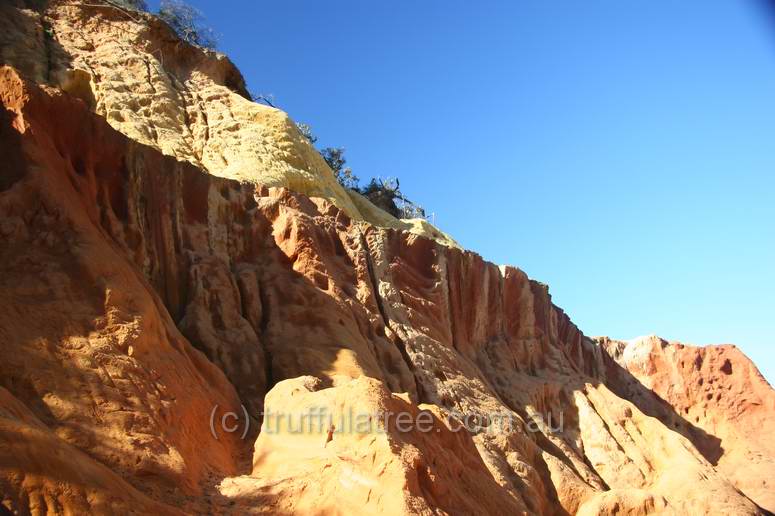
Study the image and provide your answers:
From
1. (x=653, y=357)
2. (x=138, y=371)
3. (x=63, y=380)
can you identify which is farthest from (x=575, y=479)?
(x=653, y=357)

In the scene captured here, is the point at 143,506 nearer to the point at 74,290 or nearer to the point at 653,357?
the point at 74,290

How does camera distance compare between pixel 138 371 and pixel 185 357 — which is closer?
pixel 138 371

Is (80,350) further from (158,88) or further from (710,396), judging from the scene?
(710,396)

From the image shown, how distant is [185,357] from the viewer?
34.7 feet

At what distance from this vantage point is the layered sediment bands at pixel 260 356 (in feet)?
26.3

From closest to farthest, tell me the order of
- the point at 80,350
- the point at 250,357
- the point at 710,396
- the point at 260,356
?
the point at 80,350, the point at 250,357, the point at 260,356, the point at 710,396

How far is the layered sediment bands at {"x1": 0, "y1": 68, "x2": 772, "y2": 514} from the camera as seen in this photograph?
8.01 meters

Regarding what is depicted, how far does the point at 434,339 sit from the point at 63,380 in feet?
35.8

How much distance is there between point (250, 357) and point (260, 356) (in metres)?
0.20

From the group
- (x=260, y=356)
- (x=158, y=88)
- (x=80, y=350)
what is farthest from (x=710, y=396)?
(x=80, y=350)

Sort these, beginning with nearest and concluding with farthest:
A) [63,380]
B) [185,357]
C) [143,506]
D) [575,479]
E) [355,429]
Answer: [143,506] < [63,380] < [355,429] < [185,357] < [575,479]

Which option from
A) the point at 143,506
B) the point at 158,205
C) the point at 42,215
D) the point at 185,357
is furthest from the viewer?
the point at 158,205

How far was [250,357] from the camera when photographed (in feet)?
41.6

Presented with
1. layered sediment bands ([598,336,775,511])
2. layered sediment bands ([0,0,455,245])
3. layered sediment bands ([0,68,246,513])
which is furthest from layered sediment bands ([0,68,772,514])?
layered sediment bands ([598,336,775,511])
